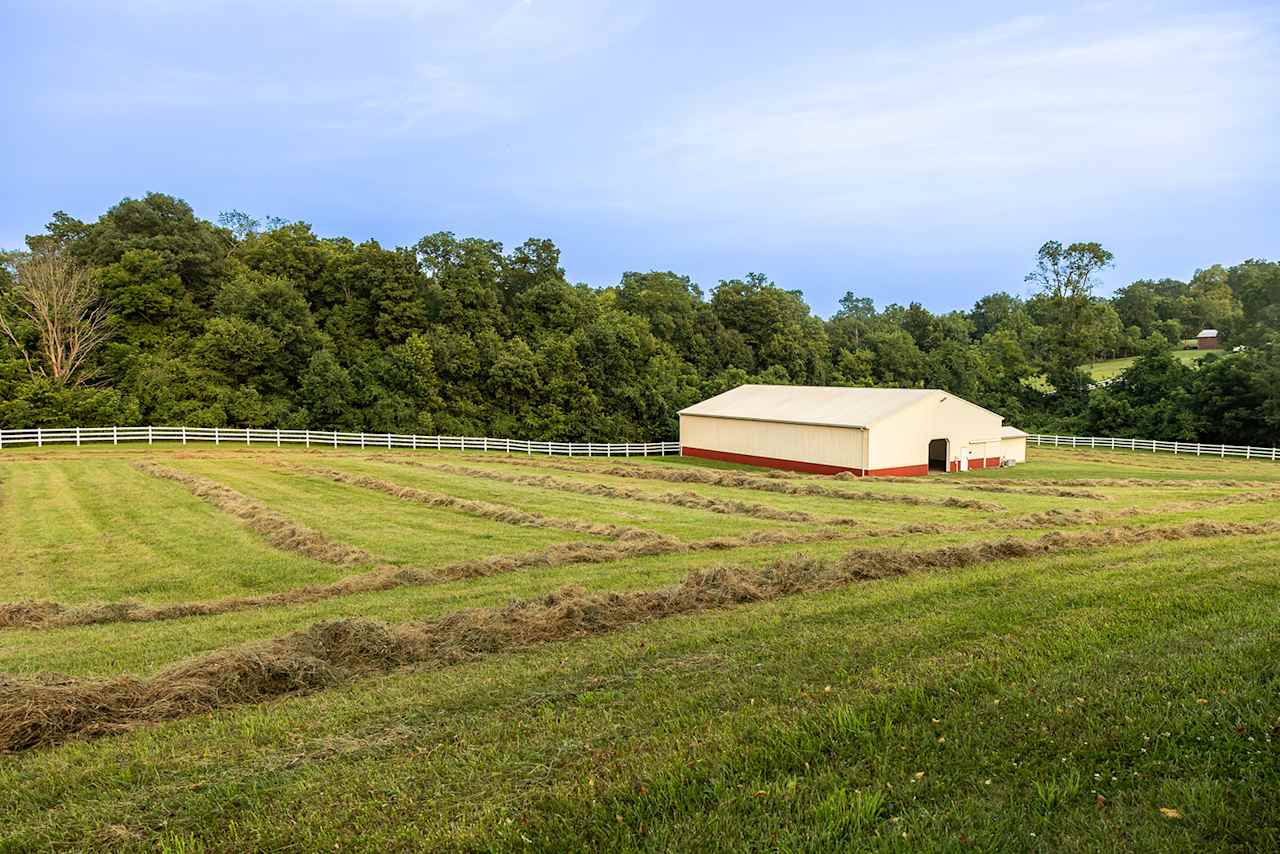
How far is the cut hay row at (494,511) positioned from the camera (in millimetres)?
16266

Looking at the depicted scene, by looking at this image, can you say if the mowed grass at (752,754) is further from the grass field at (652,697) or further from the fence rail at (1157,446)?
the fence rail at (1157,446)

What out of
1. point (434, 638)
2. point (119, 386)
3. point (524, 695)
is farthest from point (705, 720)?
point (119, 386)

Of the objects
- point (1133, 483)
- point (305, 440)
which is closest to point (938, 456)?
point (1133, 483)

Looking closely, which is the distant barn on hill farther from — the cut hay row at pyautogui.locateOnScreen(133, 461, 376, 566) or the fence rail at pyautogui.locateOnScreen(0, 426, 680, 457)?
the cut hay row at pyautogui.locateOnScreen(133, 461, 376, 566)

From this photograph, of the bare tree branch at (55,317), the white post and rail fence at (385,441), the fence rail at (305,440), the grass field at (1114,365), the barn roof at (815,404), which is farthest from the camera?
the grass field at (1114,365)

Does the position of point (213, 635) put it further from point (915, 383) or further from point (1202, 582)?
point (915, 383)

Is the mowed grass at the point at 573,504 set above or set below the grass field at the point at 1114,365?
below

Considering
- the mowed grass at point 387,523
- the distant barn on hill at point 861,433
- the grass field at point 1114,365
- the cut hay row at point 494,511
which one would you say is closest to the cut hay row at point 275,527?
the mowed grass at point 387,523

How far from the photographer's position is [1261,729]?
4246mm

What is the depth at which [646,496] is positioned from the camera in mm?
23578

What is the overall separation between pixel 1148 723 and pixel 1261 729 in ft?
1.69

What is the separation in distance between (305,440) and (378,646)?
37045 millimetres

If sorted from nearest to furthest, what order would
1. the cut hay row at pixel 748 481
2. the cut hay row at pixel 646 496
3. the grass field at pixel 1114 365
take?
the cut hay row at pixel 646 496 → the cut hay row at pixel 748 481 → the grass field at pixel 1114 365

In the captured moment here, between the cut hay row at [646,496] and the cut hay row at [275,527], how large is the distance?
29.2ft
